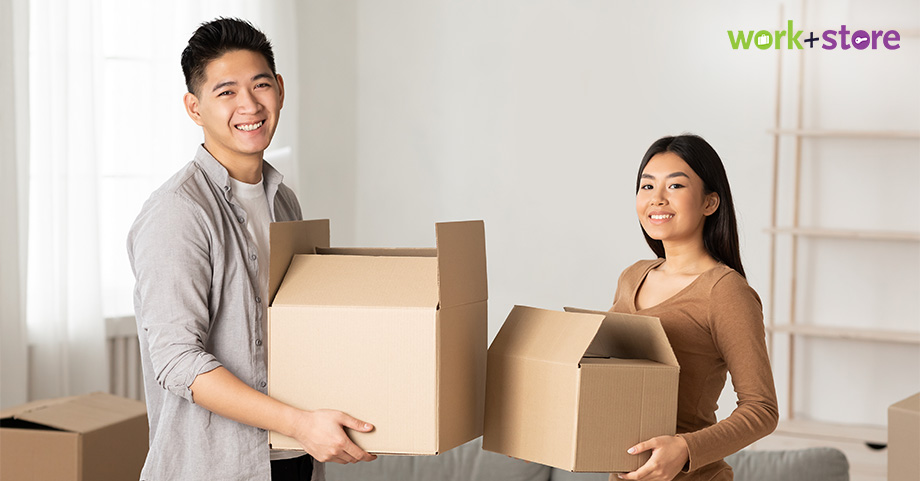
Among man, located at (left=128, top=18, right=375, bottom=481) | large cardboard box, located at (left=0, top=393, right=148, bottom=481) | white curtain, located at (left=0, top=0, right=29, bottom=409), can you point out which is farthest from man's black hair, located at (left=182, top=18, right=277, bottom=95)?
white curtain, located at (left=0, top=0, right=29, bottom=409)

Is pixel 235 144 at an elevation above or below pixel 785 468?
above

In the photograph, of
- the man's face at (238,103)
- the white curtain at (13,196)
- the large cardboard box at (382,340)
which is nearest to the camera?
the large cardboard box at (382,340)

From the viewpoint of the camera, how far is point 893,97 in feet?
11.2

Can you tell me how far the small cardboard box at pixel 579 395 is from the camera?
1196 mm

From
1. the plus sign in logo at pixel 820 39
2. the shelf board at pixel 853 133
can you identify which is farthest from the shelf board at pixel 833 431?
the plus sign in logo at pixel 820 39

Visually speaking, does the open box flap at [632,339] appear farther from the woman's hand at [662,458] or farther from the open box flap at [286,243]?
the open box flap at [286,243]

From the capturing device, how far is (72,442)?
6.43ft

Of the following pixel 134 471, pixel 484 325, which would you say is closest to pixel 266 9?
pixel 134 471

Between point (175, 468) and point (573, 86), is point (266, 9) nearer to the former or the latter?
point (573, 86)

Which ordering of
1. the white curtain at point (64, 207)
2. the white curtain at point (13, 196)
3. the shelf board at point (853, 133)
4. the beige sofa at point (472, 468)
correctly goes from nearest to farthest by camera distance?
the beige sofa at point (472, 468), the white curtain at point (13, 196), the white curtain at point (64, 207), the shelf board at point (853, 133)

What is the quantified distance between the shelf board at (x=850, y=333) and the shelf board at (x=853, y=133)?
2.58 feet

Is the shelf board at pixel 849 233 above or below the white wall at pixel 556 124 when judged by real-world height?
below

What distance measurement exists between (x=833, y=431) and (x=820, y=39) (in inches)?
63.9

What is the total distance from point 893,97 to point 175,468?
3198 mm
